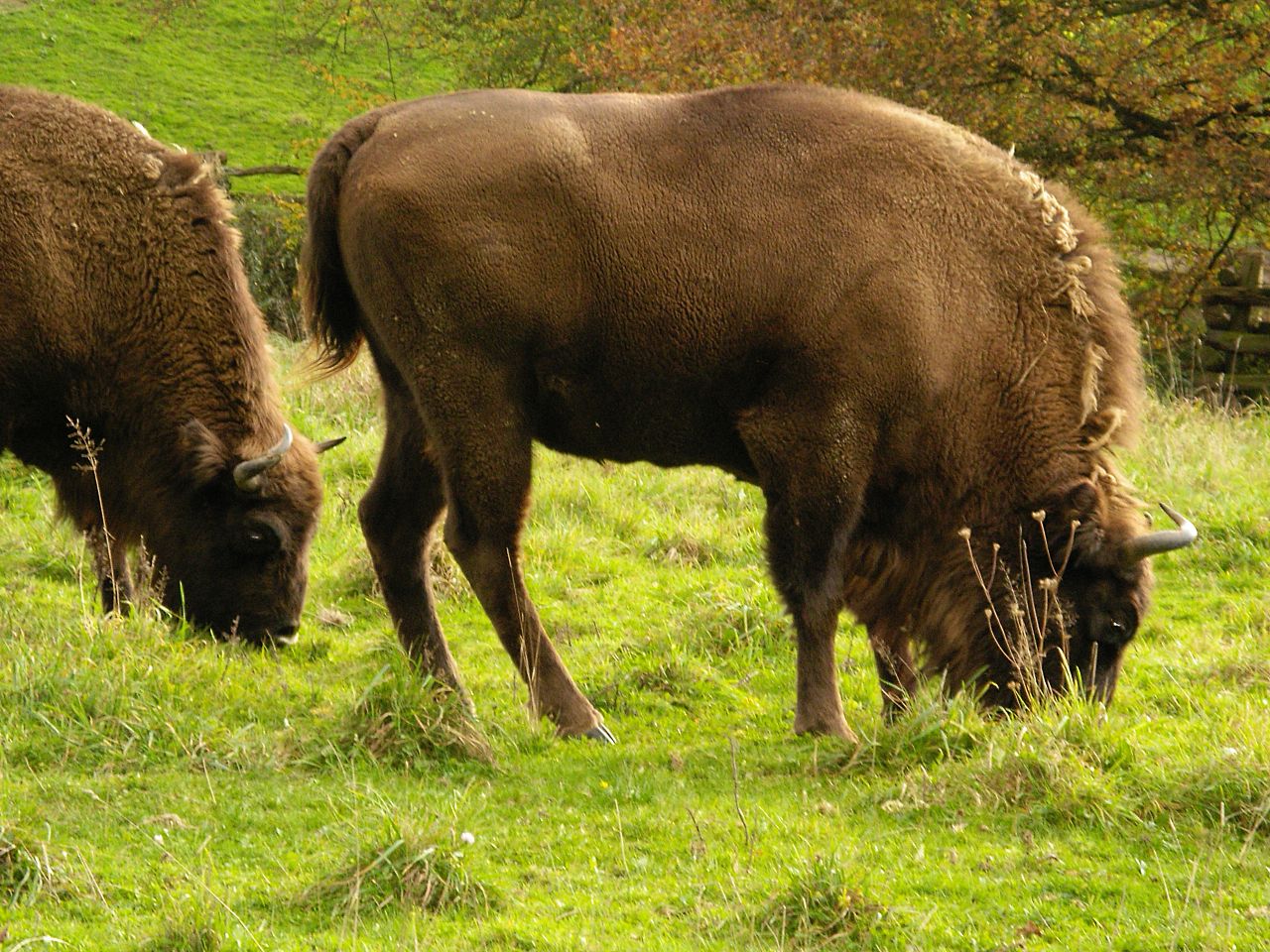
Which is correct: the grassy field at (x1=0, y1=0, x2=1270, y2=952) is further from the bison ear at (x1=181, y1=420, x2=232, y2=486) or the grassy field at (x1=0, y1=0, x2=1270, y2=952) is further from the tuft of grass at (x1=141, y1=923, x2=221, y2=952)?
the bison ear at (x1=181, y1=420, x2=232, y2=486)

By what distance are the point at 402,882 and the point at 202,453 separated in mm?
2867

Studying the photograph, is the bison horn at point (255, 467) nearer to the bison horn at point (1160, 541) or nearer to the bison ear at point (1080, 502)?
the bison ear at point (1080, 502)

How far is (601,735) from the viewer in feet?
18.4

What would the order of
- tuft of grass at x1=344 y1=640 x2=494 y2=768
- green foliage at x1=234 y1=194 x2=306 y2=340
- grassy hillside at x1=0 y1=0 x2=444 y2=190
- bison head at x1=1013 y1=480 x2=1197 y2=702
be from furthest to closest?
grassy hillside at x1=0 y1=0 x2=444 y2=190
green foliage at x1=234 y1=194 x2=306 y2=340
bison head at x1=1013 y1=480 x2=1197 y2=702
tuft of grass at x1=344 y1=640 x2=494 y2=768

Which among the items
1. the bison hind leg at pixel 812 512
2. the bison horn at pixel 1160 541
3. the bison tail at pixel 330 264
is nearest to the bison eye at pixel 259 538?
the bison tail at pixel 330 264

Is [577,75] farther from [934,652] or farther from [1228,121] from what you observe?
[934,652]

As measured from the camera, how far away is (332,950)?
144 inches

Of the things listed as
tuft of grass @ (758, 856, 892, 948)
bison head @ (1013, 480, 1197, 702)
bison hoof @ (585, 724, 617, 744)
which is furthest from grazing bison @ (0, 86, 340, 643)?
tuft of grass @ (758, 856, 892, 948)

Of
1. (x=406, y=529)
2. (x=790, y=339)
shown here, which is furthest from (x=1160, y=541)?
(x=406, y=529)

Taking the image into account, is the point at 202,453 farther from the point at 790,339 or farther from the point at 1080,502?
the point at 1080,502

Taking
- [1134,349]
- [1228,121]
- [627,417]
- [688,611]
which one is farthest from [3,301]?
[1228,121]

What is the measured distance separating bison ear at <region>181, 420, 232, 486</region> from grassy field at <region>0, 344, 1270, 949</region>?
64cm

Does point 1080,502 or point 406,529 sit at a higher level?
point 1080,502

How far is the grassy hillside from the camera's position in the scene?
24125mm
